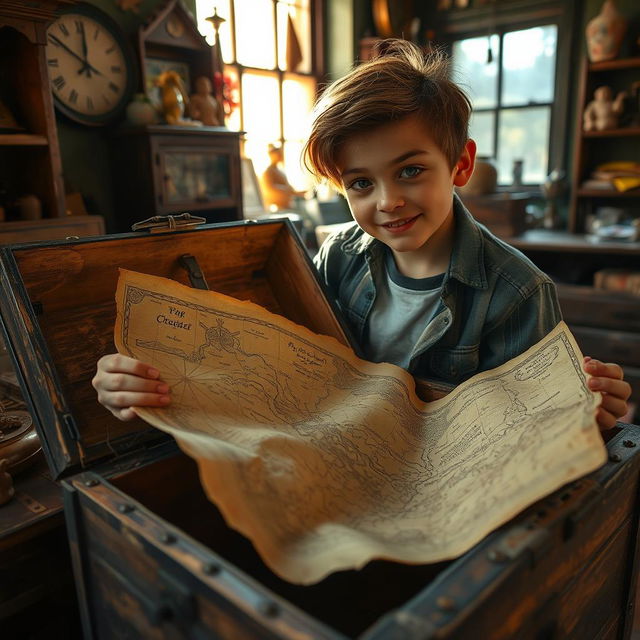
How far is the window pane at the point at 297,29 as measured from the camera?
339 centimetres

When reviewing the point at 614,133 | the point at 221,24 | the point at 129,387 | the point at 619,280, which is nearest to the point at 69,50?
the point at 221,24

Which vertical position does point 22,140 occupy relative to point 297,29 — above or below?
below

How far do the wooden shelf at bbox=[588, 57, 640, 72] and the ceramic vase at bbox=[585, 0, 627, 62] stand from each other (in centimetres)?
2

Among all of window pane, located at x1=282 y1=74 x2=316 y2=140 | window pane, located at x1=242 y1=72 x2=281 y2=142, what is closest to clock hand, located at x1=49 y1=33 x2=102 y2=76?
window pane, located at x1=242 y1=72 x2=281 y2=142

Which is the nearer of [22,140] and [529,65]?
[22,140]

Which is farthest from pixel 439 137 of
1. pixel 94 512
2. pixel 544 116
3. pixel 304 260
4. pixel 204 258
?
pixel 544 116

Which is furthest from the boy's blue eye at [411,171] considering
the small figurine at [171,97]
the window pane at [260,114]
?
the window pane at [260,114]

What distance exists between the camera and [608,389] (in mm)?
654

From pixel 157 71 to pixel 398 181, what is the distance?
6.38ft

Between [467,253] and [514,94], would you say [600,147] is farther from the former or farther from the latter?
[467,253]

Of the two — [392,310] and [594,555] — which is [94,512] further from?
[392,310]

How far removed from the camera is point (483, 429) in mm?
691

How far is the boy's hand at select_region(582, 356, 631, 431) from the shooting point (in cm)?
65

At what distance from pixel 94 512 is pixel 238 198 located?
6.95ft
